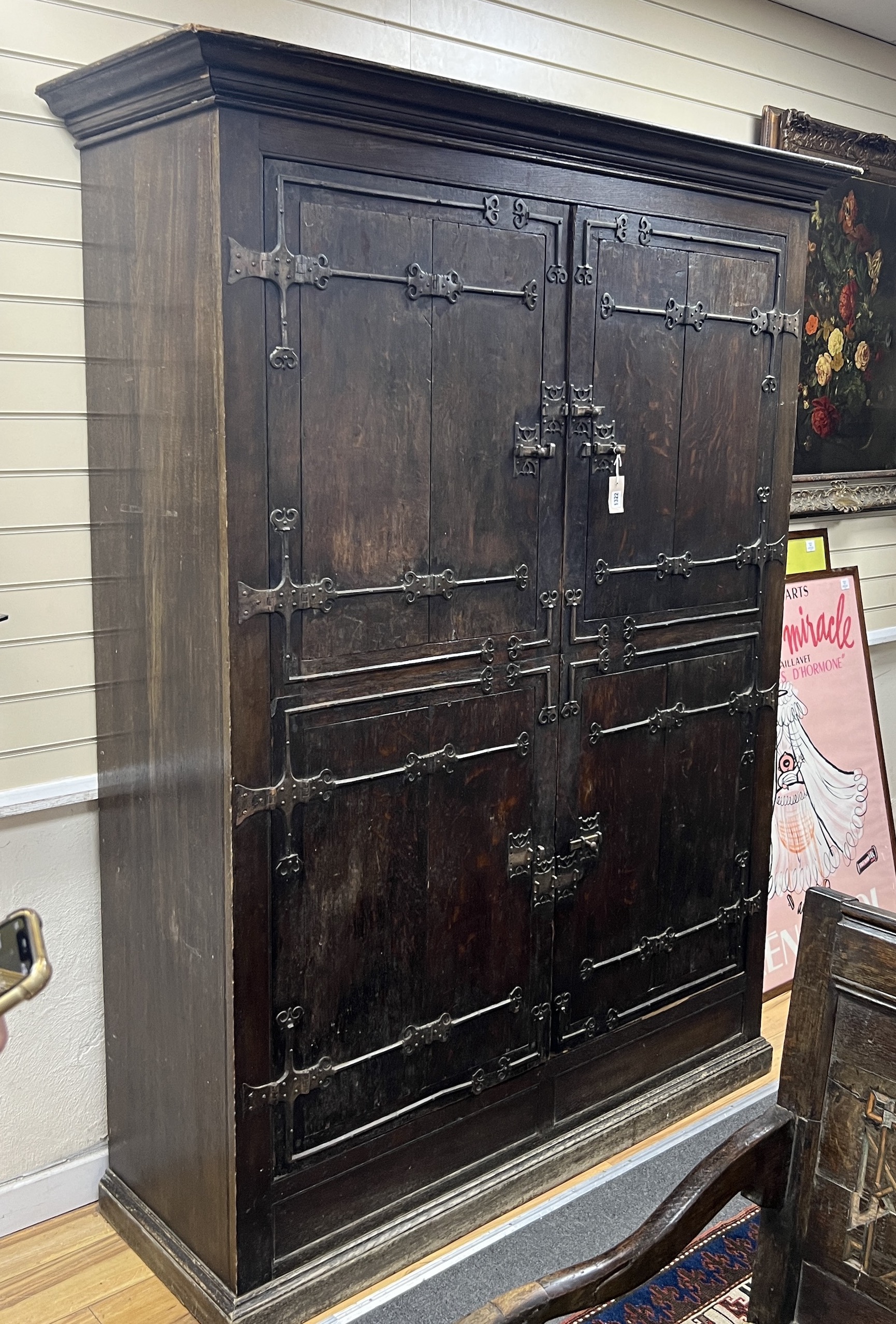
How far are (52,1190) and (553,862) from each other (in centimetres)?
124

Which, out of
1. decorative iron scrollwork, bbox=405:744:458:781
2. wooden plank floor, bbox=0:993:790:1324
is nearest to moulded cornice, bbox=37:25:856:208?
decorative iron scrollwork, bbox=405:744:458:781

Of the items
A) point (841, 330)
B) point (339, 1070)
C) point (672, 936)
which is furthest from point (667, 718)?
point (841, 330)

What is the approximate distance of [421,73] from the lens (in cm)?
193

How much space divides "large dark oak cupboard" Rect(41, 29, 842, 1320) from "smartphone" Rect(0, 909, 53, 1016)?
762mm

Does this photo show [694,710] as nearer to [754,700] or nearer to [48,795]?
[754,700]

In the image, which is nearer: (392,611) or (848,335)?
(392,611)

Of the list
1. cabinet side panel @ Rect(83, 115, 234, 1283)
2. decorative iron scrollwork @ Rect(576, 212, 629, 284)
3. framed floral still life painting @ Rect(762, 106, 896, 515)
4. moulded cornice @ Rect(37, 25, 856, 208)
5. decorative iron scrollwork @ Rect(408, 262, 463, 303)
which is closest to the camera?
moulded cornice @ Rect(37, 25, 856, 208)

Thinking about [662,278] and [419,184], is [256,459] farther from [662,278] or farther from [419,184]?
[662,278]

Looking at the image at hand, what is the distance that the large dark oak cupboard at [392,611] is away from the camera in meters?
1.94

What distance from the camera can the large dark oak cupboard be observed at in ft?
6.37

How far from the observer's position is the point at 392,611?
2148 mm

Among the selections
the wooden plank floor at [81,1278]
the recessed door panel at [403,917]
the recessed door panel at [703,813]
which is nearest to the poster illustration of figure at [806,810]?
the recessed door panel at [703,813]

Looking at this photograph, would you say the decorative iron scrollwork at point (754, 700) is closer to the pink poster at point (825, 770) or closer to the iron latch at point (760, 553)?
the iron latch at point (760, 553)

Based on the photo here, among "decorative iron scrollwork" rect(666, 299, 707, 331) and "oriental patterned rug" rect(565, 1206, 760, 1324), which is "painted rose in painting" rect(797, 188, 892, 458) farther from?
"oriental patterned rug" rect(565, 1206, 760, 1324)
